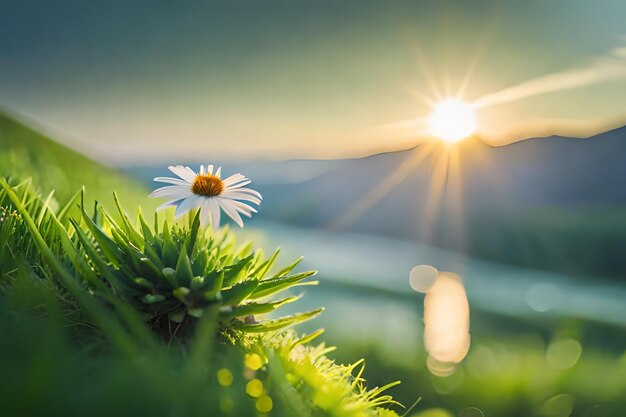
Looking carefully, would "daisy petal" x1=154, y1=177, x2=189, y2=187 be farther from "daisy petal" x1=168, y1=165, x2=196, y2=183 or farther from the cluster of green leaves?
the cluster of green leaves

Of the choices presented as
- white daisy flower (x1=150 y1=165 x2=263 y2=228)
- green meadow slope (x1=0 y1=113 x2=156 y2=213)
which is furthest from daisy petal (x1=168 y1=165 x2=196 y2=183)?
green meadow slope (x1=0 y1=113 x2=156 y2=213)

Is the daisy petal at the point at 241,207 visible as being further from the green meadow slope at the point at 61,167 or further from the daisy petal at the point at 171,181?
the green meadow slope at the point at 61,167

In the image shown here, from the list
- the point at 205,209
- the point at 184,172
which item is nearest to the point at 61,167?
the point at 184,172

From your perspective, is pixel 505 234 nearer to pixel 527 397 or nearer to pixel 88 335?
pixel 527 397

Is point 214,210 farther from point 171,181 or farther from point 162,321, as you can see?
point 162,321

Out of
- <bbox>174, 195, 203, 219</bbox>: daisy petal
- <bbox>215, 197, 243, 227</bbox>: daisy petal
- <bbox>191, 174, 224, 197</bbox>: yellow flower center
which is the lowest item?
<bbox>174, 195, 203, 219</bbox>: daisy petal

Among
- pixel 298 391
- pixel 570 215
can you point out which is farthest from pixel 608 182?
pixel 298 391
